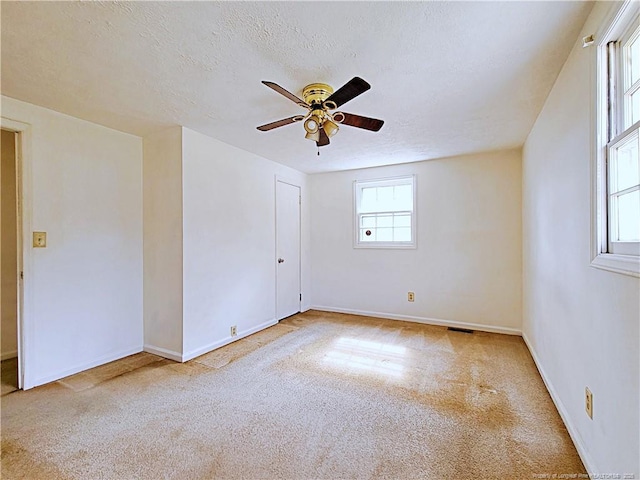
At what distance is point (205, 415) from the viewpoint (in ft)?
6.69

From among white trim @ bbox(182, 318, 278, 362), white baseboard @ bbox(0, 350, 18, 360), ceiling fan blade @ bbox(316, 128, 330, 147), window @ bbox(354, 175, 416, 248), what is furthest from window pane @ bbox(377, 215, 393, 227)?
white baseboard @ bbox(0, 350, 18, 360)

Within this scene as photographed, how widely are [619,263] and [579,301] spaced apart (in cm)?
57

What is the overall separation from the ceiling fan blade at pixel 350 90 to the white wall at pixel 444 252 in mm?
2661

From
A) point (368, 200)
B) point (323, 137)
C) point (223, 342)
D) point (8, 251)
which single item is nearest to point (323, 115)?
point (323, 137)

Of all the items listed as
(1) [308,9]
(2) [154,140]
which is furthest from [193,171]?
(1) [308,9]

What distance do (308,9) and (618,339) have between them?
197cm

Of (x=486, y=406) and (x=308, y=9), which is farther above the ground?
(x=308, y=9)

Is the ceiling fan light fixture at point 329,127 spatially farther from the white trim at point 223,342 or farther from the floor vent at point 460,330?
the floor vent at point 460,330

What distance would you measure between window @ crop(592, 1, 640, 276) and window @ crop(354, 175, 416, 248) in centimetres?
288

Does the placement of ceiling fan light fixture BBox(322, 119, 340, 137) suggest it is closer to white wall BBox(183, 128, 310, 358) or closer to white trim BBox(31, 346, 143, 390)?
white wall BBox(183, 128, 310, 358)

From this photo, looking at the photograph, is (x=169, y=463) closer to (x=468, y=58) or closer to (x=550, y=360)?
(x=550, y=360)

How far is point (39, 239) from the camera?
250 cm

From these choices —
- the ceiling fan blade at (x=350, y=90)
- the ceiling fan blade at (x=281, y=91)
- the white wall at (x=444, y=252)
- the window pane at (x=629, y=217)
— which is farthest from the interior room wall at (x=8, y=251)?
the window pane at (x=629, y=217)

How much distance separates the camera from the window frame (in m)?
1.31
